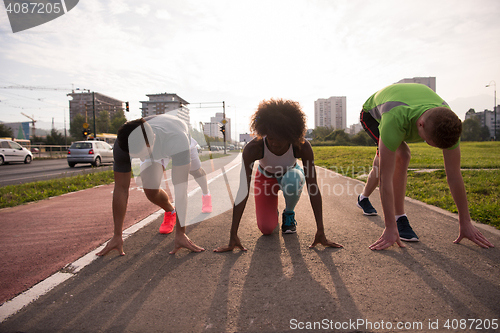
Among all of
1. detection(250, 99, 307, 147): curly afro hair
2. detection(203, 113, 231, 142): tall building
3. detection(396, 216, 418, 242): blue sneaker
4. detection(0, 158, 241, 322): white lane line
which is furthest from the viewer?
detection(203, 113, 231, 142): tall building

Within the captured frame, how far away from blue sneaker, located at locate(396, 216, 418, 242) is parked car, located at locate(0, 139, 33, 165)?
2357cm

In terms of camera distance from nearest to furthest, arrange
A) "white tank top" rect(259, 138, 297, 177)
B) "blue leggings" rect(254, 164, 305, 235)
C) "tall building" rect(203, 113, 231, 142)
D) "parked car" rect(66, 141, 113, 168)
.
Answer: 1. "white tank top" rect(259, 138, 297, 177)
2. "blue leggings" rect(254, 164, 305, 235)
3. "parked car" rect(66, 141, 113, 168)
4. "tall building" rect(203, 113, 231, 142)

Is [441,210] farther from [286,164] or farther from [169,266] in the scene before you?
[169,266]

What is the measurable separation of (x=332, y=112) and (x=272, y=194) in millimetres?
128461

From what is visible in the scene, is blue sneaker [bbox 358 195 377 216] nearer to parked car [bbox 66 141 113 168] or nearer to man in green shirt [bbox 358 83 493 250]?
man in green shirt [bbox 358 83 493 250]

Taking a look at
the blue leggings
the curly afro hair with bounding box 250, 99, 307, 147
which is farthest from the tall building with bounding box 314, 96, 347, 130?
the curly afro hair with bounding box 250, 99, 307, 147

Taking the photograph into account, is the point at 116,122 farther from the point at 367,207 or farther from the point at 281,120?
the point at 281,120

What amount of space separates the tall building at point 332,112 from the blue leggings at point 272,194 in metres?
123

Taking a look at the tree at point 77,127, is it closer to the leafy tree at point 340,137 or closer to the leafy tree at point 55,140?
the leafy tree at point 55,140

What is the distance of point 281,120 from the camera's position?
9.45 feet

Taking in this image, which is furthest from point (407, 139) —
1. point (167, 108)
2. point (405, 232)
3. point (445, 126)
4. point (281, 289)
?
point (167, 108)

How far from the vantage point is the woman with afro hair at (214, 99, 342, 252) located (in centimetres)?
293

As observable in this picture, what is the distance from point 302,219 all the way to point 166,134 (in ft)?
7.72

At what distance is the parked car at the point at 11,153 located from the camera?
18.8m
